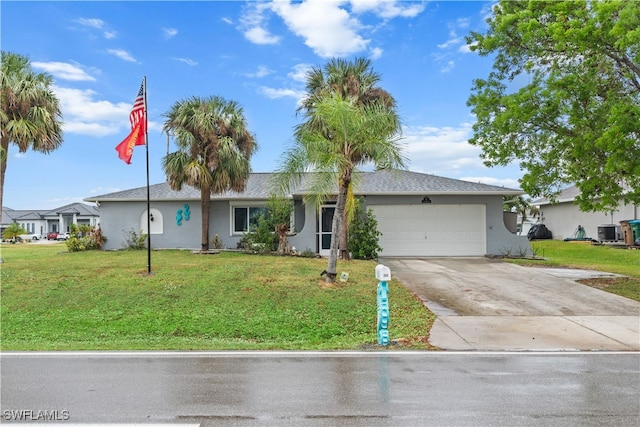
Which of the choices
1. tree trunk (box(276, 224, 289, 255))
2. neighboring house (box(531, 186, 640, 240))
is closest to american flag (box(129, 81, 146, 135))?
tree trunk (box(276, 224, 289, 255))

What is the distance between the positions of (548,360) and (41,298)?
427 inches

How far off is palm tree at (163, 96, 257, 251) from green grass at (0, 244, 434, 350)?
480 cm

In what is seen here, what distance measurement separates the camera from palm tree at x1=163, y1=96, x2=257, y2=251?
58.6ft

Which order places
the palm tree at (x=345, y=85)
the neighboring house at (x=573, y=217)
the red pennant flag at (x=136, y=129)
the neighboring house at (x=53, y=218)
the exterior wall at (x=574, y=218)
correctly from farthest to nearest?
the neighboring house at (x=53, y=218), the exterior wall at (x=574, y=218), the neighboring house at (x=573, y=217), the palm tree at (x=345, y=85), the red pennant flag at (x=136, y=129)

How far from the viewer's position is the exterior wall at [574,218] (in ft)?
84.9

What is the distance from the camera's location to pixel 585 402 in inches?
182

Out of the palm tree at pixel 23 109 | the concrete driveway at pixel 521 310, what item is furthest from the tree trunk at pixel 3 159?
the concrete driveway at pixel 521 310

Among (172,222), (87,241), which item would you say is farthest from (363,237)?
(87,241)

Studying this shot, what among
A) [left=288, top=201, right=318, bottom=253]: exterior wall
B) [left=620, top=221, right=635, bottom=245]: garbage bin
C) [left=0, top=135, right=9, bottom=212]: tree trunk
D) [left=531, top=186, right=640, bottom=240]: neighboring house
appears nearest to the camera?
[left=0, top=135, right=9, bottom=212]: tree trunk

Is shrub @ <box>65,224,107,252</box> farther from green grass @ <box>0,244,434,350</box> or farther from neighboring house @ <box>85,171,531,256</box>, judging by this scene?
green grass @ <box>0,244,434,350</box>

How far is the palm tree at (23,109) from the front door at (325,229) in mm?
10952

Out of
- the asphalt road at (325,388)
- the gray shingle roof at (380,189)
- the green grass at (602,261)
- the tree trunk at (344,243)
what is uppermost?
the gray shingle roof at (380,189)

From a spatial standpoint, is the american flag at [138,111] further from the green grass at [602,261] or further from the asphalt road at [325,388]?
the green grass at [602,261]

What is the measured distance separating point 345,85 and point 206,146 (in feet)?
20.4
